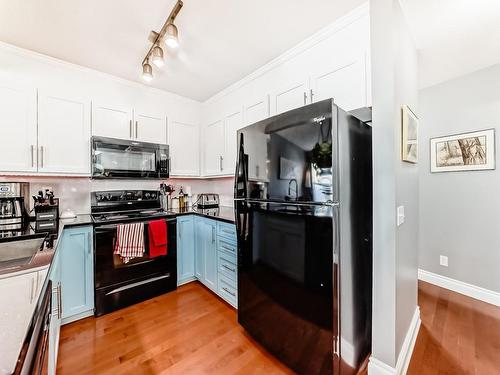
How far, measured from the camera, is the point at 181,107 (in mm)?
3035

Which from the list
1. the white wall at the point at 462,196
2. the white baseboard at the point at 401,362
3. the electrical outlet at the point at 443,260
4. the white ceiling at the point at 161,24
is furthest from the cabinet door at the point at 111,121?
the electrical outlet at the point at 443,260

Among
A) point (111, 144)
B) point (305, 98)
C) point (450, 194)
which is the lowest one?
point (450, 194)

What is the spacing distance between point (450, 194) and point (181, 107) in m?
3.49

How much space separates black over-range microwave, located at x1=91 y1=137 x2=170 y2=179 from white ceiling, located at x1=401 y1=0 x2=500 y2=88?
258 cm

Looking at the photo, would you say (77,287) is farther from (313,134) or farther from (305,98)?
(305,98)

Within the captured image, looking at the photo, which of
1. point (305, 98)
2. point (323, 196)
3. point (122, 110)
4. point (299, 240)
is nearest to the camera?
point (323, 196)

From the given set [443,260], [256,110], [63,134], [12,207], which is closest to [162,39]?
[256,110]

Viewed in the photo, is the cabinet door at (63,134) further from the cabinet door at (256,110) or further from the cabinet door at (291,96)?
the cabinet door at (291,96)

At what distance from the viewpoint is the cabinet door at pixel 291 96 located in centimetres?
187

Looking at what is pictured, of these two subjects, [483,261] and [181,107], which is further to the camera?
[181,107]

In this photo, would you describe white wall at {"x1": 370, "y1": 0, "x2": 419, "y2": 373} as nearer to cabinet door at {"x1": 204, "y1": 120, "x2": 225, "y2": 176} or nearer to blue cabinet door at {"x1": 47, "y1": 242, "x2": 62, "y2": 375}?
blue cabinet door at {"x1": 47, "y1": 242, "x2": 62, "y2": 375}

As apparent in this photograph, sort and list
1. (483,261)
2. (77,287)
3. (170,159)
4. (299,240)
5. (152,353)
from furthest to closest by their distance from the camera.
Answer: (170,159) < (483,261) < (77,287) < (152,353) < (299,240)

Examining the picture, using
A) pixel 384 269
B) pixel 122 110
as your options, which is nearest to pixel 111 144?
pixel 122 110

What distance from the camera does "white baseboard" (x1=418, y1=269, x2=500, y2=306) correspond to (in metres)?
2.26
